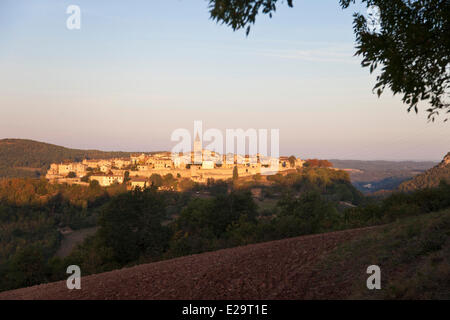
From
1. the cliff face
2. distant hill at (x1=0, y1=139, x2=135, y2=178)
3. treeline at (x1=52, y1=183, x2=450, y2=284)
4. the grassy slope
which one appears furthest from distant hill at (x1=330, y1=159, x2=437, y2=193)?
distant hill at (x1=0, y1=139, x2=135, y2=178)

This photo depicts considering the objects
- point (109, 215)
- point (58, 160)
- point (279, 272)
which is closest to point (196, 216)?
point (109, 215)

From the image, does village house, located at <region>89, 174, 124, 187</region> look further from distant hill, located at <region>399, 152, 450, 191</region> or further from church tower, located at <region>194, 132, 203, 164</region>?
distant hill, located at <region>399, 152, 450, 191</region>

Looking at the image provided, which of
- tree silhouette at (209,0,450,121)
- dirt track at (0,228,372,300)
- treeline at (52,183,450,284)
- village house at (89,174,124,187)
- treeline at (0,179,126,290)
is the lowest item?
treeline at (0,179,126,290)

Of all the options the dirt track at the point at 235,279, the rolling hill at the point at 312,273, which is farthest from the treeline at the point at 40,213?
the rolling hill at the point at 312,273

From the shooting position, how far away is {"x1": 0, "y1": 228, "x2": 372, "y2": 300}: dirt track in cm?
405

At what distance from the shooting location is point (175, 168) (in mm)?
80438

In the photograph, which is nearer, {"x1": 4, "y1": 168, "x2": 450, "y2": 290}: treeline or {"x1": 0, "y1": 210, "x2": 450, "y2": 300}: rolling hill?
{"x1": 0, "y1": 210, "x2": 450, "y2": 300}: rolling hill

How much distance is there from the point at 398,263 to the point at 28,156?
3619 inches

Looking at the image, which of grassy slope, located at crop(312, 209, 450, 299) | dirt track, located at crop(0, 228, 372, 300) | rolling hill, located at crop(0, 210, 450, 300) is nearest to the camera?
grassy slope, located at crop(312, 209, 450, 299)

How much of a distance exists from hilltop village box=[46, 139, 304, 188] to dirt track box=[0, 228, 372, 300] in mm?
62112

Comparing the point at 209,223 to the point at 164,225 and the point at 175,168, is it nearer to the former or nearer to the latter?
the point at 164,225

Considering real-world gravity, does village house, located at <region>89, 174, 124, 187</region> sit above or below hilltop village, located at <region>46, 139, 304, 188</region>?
below

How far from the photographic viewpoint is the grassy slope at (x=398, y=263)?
3.25 m

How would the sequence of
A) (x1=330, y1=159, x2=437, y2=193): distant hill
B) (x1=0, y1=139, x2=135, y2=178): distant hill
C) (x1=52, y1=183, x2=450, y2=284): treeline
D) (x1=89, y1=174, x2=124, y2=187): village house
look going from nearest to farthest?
(x1=52, y1=183, x2=450, y2=284): treeline, (x1=330, y1=159, x2=437, y2=193): distant hill, (x1=89, y1=174, x2=124, y2=187): village house, (x1=0, y1=139, x2=135, y2=178): distant hill
